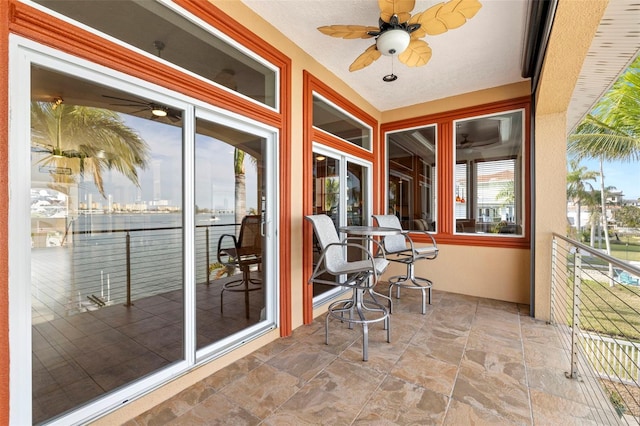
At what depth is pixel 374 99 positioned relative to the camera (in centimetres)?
403

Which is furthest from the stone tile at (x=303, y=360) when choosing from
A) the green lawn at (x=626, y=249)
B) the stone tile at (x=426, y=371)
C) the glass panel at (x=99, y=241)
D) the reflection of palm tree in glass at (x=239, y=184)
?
the green lawn at (x=626, y=249)

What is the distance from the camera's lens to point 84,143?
2.30 m

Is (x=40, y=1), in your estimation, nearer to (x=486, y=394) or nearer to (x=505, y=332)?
(x=486, y=394)

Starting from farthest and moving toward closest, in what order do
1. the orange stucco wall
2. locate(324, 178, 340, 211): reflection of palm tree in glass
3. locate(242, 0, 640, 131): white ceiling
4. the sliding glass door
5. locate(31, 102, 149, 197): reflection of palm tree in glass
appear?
locate(324, 178, 340, 211): reflection of palm tree in glass, locate(242, 0, 640, 131): white ceiling, locate(31, 102, 149, 197): reflection of palm tree in glass, the sliding glass door, the orange stucco wall

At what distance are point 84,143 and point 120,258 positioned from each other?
1.08 m

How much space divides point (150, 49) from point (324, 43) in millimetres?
1630

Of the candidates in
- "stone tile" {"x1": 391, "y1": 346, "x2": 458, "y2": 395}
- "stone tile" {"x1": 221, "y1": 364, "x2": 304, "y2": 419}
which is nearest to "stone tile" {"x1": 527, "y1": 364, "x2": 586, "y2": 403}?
"stone tile" {"x1": 391, "y1": 346, "x2": 458, "y2": 395}

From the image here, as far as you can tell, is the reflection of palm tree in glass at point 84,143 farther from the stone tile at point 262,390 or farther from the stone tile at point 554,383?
the stone tile at point 554,383

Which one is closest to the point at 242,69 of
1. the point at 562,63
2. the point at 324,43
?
the point at 324,43

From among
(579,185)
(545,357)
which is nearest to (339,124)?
(545,357)

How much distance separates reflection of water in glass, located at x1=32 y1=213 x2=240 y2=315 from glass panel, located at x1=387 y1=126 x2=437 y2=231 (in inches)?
117

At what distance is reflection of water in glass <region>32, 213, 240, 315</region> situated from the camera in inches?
81.5

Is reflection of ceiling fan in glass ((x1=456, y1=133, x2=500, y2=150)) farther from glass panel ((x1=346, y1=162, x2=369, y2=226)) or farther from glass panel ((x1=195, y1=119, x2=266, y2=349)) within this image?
glass panel ((x1=195, y1=119, x2=266, y2=349))

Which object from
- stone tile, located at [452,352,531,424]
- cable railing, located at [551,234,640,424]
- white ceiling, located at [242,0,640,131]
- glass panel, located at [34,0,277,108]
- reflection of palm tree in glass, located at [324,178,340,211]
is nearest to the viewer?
cable railing, located at [551,234,640,424]
